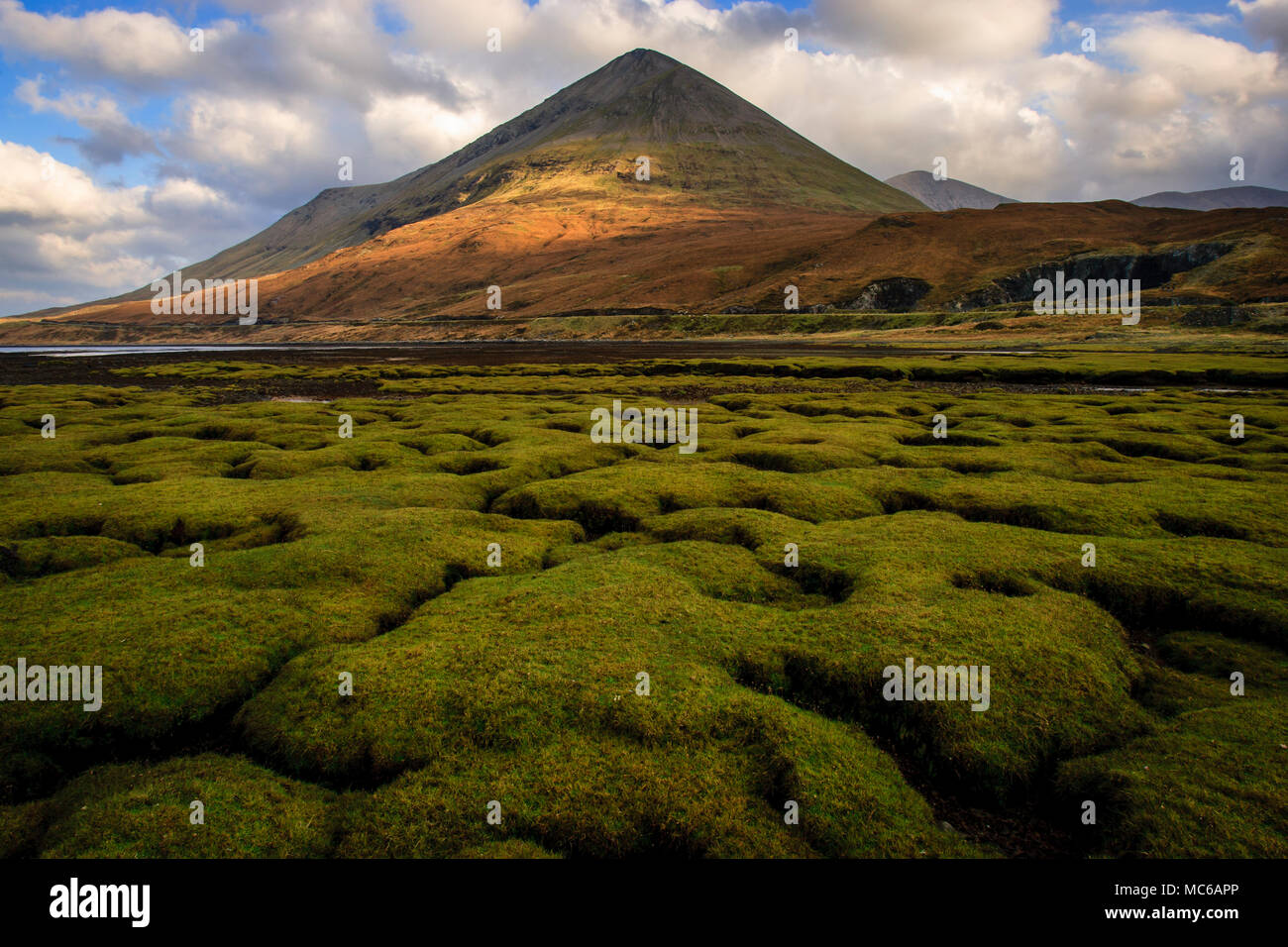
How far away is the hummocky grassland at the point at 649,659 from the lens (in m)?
7.39

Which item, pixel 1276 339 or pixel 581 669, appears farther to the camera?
pixel 1276 339

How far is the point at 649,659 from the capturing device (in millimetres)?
10172

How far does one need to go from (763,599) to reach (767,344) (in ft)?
417

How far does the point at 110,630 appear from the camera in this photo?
35.6 ft

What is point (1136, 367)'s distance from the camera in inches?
2542

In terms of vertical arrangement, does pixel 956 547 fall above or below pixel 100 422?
below

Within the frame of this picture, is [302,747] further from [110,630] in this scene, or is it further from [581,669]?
[110,630]

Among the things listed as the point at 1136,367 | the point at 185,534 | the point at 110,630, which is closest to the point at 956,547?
the point at 110,630

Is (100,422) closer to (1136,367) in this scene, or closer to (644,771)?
(644,771)

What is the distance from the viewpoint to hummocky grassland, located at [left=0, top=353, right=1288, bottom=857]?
7.39m

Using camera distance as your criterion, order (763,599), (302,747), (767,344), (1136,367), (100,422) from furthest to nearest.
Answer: (767,344) → (1136,367) → (100,422) → (763,599) → (302,747)
